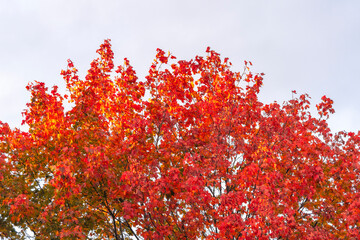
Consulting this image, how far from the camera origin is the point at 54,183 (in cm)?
1081

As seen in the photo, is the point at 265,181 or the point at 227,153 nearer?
the point at 265,181

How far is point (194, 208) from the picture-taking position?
40.7 ft

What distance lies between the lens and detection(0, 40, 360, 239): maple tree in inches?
446

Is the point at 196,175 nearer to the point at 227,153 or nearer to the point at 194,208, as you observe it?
the point at 194,208

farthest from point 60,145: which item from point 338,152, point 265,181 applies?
point 338,152

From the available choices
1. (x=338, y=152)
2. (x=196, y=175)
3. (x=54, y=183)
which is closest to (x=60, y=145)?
(x=54, y=183)

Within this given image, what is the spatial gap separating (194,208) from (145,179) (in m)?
2.38

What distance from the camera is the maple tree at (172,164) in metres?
11.3

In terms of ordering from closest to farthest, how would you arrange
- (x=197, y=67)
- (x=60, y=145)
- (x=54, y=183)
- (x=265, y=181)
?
1. (x=54, y=183)
2. (x=265, y=181)
3. (x=60, y=145)
4. (x=197, y=67)

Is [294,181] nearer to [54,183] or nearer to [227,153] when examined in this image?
[227,153]

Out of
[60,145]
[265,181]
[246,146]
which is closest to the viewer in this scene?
[265,181]

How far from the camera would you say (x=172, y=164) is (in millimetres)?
14570

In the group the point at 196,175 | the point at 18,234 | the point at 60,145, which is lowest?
the point at 18,234

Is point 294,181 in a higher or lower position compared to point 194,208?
higher
